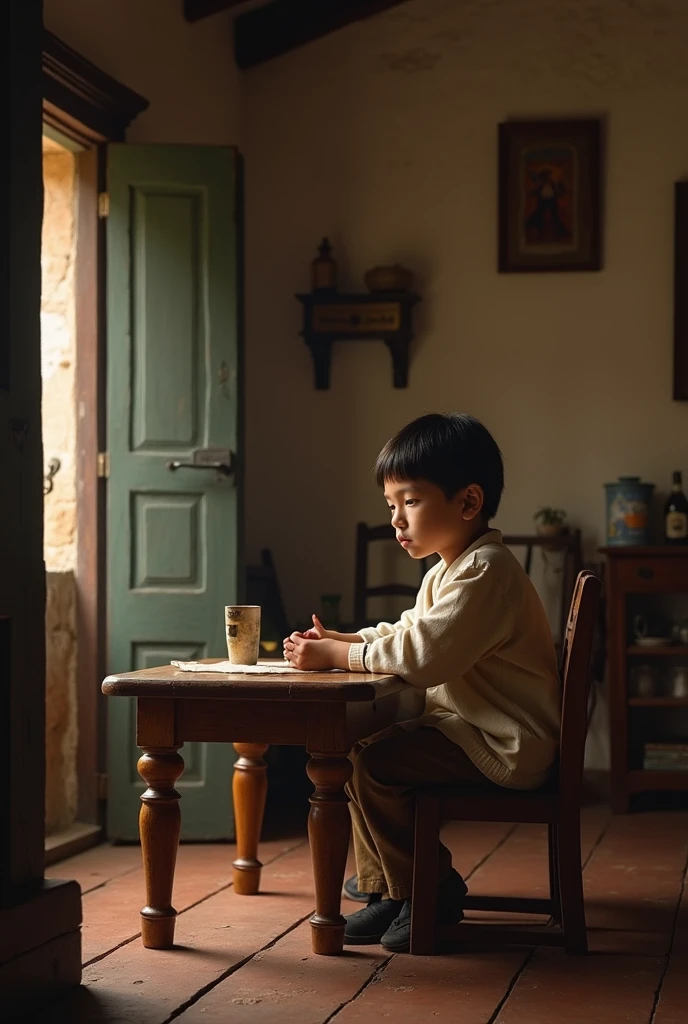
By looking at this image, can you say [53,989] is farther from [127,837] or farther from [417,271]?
[417,271]

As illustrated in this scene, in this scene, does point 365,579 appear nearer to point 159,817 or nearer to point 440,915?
point 440,915

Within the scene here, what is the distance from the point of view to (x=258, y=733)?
8.93 feet

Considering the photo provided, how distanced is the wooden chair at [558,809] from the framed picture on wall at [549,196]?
9.41 feet

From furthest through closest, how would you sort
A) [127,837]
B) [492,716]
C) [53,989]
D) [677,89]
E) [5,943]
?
[677,89] < [127,837] < [492,716] < [53,989] < [5,943]

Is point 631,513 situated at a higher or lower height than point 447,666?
higher

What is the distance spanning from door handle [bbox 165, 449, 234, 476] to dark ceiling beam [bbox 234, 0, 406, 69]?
2106mm

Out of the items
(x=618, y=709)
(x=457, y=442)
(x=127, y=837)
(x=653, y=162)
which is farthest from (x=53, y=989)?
(x=653, y=162)

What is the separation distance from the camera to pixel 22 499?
8.41ft

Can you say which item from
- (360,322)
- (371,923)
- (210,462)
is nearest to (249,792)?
(371,923)

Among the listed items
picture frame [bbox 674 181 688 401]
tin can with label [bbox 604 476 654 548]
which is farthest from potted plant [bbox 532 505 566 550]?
picture frame [bbox 674 181 688 401]

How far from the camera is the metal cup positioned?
9.69 ft

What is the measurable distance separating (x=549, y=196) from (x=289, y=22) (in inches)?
51.7

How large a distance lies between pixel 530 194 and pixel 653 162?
51 cm

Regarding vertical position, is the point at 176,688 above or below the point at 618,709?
above
